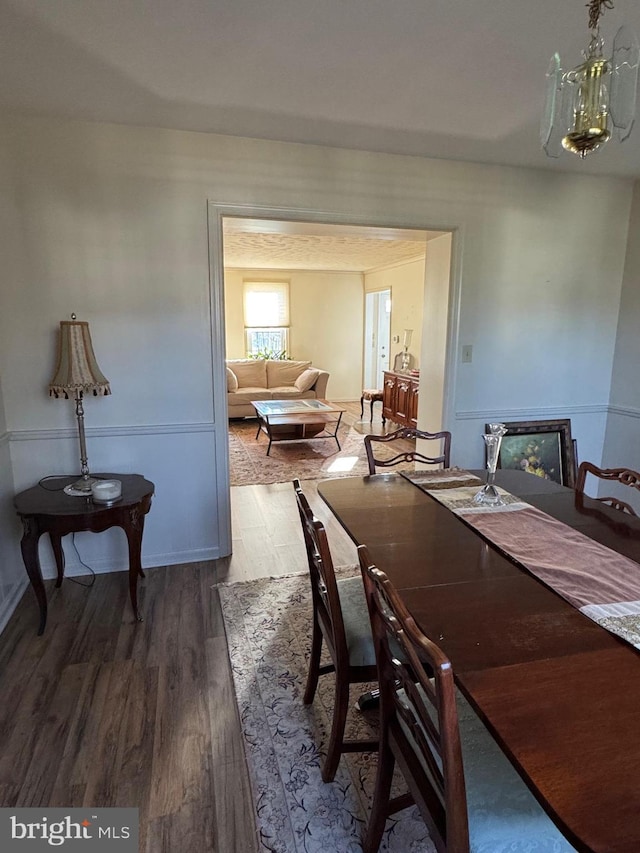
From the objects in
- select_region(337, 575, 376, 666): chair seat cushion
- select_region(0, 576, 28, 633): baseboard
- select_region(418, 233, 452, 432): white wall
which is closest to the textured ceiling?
select_region(418, 233, 452, 432): white wall

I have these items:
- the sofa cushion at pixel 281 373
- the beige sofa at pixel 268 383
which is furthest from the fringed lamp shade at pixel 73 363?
the sofa cushion at pixel 281 373

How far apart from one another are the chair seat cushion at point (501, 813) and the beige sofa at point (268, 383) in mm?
6250

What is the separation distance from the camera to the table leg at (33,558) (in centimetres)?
227

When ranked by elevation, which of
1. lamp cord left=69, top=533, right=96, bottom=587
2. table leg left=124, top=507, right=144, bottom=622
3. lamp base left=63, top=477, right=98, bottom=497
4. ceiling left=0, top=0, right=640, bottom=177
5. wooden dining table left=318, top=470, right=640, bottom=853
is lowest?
lamp cord left=69, top=533, right=96, bottom=587

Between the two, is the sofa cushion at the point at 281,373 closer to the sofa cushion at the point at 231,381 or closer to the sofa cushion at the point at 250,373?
the sofa cushion at the point at 250,373

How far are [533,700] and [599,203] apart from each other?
3.66 m

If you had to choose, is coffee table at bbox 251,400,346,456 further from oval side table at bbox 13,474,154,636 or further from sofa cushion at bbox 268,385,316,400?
oval side table at bbox 13,474,154,636

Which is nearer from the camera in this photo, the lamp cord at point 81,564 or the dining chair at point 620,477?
the dining chair at point 620,477

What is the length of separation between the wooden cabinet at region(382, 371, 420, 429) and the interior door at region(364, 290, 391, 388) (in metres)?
1.71

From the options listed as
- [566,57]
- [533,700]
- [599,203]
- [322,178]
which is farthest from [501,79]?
[533,700]

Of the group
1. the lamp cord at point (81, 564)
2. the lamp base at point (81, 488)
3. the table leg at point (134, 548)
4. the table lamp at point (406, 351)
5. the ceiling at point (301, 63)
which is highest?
the ceiling at point (301, 63)

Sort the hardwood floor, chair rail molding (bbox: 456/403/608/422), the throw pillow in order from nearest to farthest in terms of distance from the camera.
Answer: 1. the hardwood floor
2. chair rail molding (bbox: 456/403/608/422)
3. the throw pillow

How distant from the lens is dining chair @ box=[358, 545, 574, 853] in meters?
0.87

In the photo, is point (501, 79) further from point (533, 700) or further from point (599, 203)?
point (533, 700)
